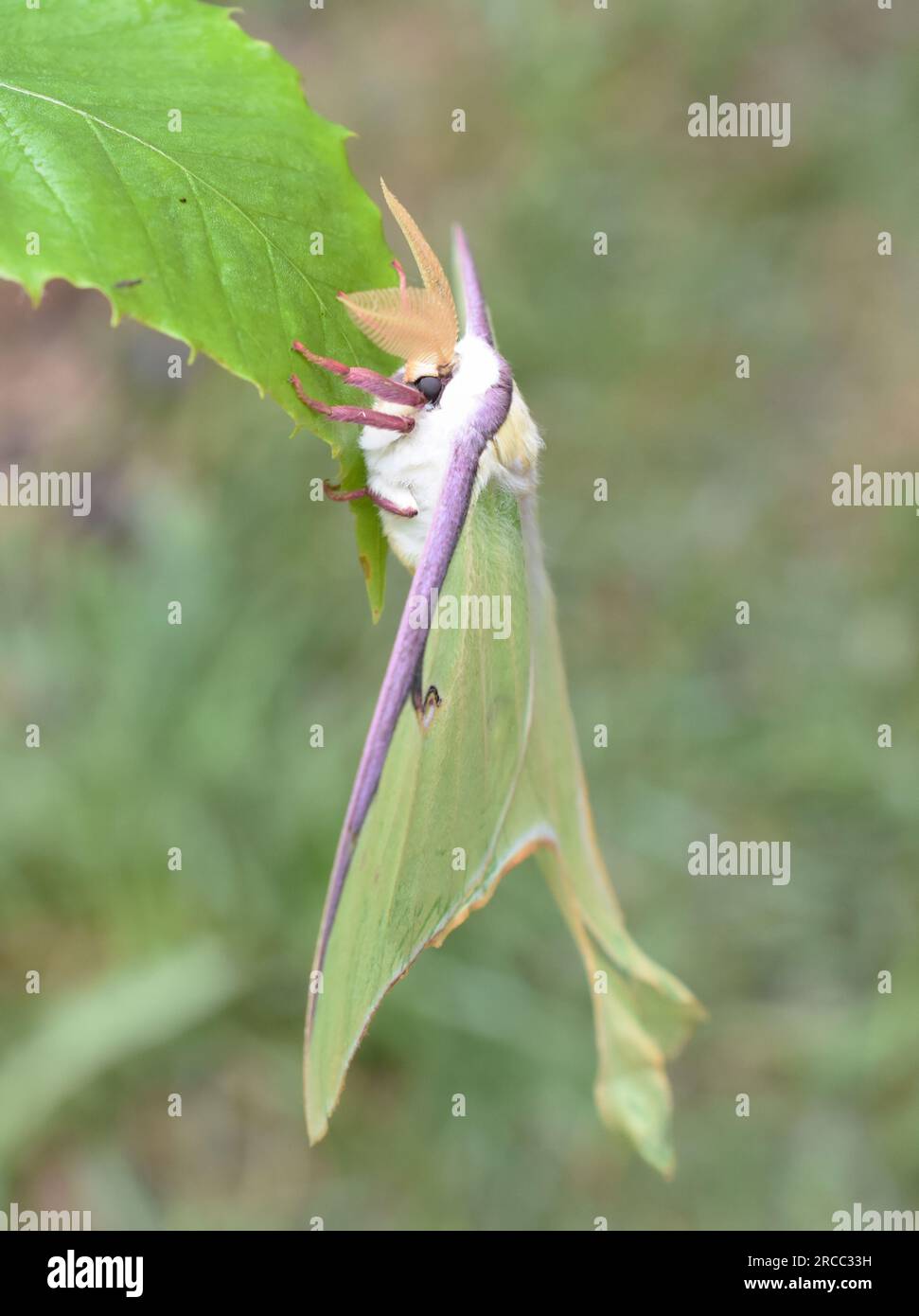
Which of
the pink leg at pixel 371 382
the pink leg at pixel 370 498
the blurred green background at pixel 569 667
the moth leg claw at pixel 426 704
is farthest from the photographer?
the blurred green background at pixel 569 667

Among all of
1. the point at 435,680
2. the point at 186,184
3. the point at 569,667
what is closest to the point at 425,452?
the point at 435,680

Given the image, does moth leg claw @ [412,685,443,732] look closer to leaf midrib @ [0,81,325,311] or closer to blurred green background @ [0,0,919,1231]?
leaf midrib @ [0,81,325,311]

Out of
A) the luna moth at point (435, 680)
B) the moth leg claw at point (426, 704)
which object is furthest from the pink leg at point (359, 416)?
the moth leg claw at point (426, 704)

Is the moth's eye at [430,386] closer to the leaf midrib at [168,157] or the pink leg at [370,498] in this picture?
the pink leg at [370,498]

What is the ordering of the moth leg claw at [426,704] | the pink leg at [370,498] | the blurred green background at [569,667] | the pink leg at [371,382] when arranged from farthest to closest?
1. the blurred green background at [569,667]
2. the pink leg at [370,498]
3. the moth leg claw at [426,704]
4. the pink leg at [371,382]

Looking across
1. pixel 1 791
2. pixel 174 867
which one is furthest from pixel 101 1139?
pixel 1 791

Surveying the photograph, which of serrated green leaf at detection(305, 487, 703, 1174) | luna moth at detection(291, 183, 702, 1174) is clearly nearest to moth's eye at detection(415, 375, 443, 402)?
luna moth at detection(291, 183, 702, 1174)

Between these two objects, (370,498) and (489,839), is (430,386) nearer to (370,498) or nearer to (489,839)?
(370,498)
